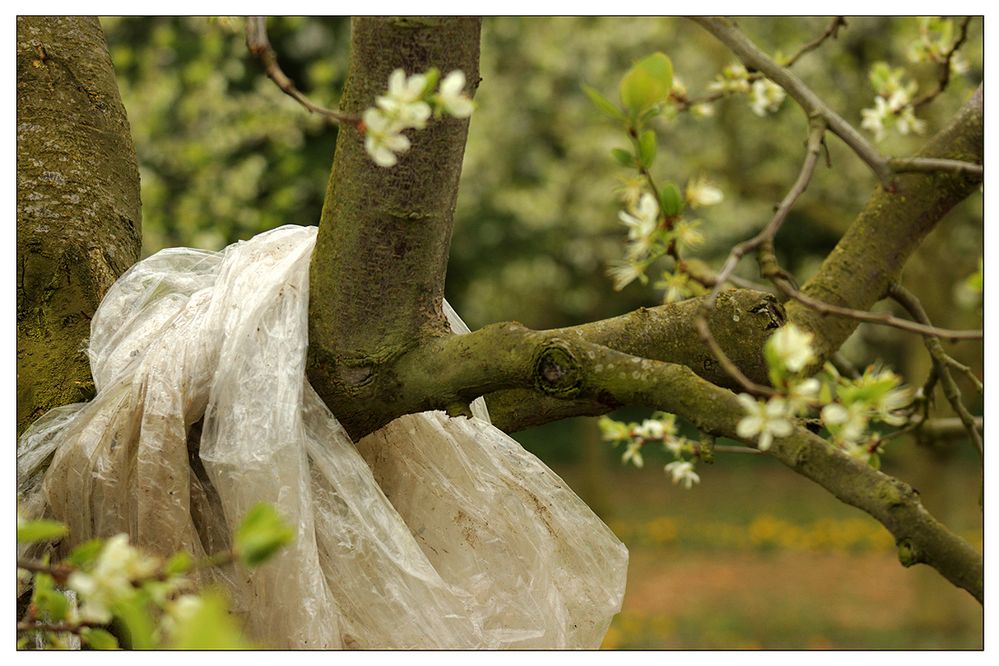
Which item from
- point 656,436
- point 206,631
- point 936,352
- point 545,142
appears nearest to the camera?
point 206,631

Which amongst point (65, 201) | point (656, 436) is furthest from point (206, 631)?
point (656, 436)

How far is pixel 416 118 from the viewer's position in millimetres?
976

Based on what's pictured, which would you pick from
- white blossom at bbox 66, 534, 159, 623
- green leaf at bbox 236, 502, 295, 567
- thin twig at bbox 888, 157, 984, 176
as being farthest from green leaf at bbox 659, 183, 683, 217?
white blossom at bbox 66, 534, 159, 623

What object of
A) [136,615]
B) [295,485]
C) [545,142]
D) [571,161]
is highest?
[136,615]

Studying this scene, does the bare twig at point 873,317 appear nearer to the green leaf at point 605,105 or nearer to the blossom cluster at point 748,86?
the green leaf at point 605,105

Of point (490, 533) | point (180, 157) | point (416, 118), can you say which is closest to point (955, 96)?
point (180, 157)

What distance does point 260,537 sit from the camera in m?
0.79

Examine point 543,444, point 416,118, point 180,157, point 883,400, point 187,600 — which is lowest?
point 543,444

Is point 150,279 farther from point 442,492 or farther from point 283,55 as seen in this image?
point 283,55

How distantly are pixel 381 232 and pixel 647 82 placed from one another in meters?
0.56

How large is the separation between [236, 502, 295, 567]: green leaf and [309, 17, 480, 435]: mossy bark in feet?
2.10

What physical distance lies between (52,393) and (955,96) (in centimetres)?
604

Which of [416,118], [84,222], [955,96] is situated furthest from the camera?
[955,96]

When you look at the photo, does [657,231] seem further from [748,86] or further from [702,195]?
[748,86]
